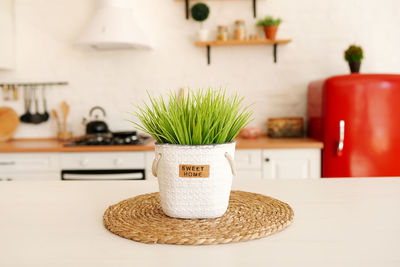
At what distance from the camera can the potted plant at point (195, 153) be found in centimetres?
76

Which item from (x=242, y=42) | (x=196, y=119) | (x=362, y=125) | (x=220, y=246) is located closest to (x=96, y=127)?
(x=242, y=42)

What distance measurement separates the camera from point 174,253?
0.61m

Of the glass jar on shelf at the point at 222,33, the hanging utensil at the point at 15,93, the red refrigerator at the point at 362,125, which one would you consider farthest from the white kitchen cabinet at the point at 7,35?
the red refrigerator at the point at 362,125

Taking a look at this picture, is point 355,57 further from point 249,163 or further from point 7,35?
point 7,35

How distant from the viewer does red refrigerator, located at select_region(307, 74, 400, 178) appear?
2.51 metres

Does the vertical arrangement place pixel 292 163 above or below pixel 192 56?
below

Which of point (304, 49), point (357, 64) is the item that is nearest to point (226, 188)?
point (357, 64)

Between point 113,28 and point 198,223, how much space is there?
2369mm

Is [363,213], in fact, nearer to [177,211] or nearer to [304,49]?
[177,211]

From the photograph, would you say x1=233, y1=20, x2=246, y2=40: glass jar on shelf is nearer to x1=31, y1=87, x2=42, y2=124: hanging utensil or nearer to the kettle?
the kettle

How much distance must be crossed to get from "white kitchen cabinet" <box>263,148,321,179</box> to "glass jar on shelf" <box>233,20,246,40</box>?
3.35 feet

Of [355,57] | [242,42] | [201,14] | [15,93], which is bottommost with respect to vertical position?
[15,93]

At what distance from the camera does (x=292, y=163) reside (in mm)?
2643

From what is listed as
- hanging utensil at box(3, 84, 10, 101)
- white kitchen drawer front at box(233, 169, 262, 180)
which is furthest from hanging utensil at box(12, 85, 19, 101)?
white kitchen drawer front at box(233, 169, 262, 180)
